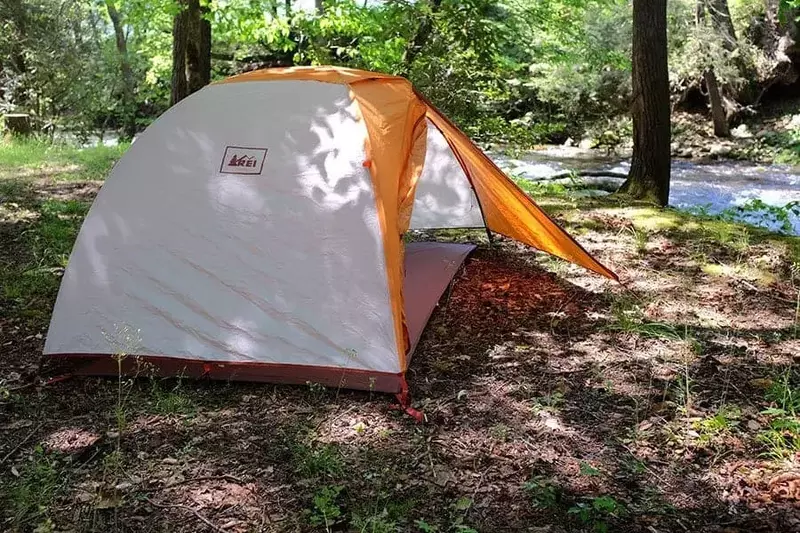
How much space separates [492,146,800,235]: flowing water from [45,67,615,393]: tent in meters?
5.79

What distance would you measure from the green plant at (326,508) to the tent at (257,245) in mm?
716

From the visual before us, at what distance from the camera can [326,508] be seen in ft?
7.59

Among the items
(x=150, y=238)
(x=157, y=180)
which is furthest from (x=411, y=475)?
(x=157, y=180)

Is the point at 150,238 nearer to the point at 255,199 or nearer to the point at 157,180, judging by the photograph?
the point at 157,180

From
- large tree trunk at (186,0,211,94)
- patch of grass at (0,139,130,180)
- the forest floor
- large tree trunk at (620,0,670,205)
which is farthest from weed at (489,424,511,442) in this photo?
patch of grass at (0,139,130,180)

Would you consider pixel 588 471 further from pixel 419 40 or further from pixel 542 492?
pixel 419 40

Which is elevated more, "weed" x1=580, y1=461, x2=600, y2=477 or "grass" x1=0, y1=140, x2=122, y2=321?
"grass" x1=0, y1=140, x2=122, y2=321

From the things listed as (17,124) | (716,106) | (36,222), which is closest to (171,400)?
(36,222)

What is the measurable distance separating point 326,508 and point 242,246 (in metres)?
1.43

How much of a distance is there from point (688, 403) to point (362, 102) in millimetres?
2146

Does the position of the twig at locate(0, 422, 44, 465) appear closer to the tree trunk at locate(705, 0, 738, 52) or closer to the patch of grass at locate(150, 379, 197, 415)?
the patch of grass at locate(150, 379, 197, 415)

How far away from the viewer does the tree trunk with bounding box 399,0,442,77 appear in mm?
7383

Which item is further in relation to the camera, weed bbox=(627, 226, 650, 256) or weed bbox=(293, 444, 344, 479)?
weed bbox=(627, 226, 650, 256)

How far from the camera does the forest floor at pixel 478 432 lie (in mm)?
2307
